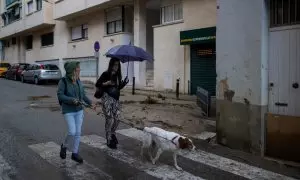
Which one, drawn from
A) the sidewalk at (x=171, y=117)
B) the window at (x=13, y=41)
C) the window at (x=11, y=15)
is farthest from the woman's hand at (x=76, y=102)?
the window at (x=13, y=41)

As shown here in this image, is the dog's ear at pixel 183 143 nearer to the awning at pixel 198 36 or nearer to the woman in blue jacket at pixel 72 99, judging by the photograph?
the woman in blue jacket at pixel 72 99

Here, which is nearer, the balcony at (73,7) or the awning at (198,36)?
the awning at (198,36)

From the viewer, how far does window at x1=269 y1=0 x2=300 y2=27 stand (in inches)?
258

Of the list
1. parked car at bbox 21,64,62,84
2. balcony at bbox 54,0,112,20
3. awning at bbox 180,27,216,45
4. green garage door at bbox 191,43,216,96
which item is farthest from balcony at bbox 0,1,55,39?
green garage door at bbox 191,43,216,96

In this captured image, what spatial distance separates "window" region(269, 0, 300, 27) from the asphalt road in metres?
2.65

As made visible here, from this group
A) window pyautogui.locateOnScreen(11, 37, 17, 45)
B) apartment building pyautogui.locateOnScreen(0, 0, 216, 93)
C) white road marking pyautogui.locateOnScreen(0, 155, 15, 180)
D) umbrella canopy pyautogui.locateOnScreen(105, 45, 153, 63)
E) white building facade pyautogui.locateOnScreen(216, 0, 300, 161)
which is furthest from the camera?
window pyautogui.locateOnScreen(11, 37, 17, 45)

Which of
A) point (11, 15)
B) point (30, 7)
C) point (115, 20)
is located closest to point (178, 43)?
point (115, 20)

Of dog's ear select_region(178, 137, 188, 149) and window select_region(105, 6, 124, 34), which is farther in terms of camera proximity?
window select_region(105, 6, 124, 34)

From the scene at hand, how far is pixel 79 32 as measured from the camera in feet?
92.8

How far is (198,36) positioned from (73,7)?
1357cm

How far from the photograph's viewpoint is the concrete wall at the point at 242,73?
6.77 meters

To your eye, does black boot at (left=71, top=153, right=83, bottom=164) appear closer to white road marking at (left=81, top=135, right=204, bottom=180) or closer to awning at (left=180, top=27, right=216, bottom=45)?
white road marking at (left=81, top=135, right=204, bottom=180)

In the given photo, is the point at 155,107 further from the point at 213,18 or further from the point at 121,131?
the point at 213,18

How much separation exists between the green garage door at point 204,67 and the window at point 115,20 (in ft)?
24.4
